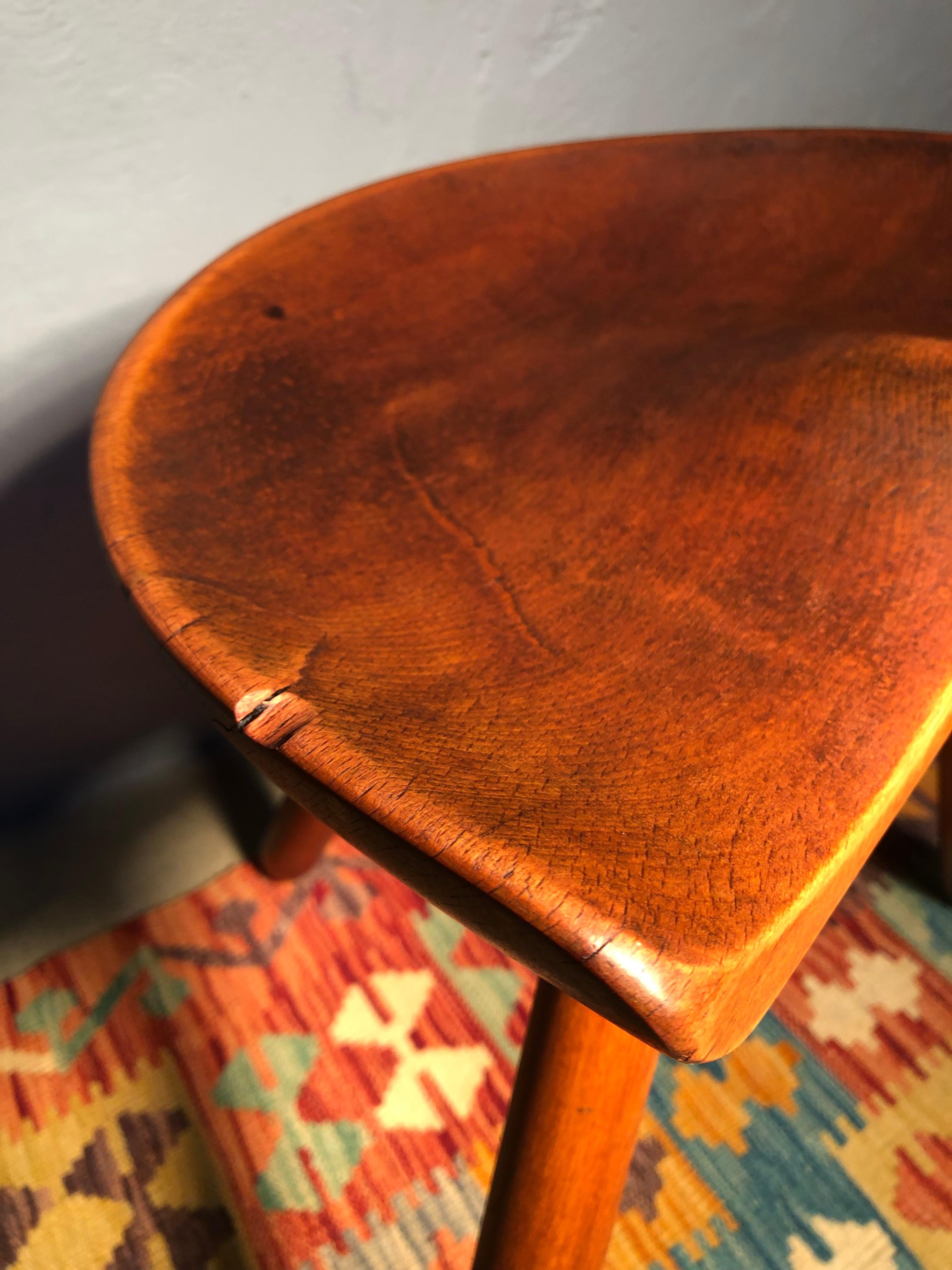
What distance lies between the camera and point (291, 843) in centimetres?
67

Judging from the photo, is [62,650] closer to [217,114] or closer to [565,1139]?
[217,114]

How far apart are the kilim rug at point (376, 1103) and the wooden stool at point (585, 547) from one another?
10.7 inches

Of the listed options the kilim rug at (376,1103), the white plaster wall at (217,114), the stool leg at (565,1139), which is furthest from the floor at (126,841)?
the stool leg at (565,1139)

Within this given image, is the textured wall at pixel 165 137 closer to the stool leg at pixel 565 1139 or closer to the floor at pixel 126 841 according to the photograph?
the floor at pixel 126 841

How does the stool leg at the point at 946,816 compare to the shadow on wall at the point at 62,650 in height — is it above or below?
below

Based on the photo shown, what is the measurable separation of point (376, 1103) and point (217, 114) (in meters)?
0.58

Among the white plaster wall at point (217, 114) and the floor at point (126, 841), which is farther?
the floor at point (126, 841)

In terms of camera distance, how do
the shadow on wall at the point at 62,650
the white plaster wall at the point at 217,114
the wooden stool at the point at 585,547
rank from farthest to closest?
the shadow on wall at the point at 62,650, the white plaster wall at the point at 217,114, the wooden stool at the point at 585,547

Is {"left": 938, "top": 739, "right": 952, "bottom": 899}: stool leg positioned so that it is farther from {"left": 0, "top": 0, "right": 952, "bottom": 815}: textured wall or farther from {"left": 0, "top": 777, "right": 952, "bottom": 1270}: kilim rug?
{"left": 0, "top": 0, "right": 952, "bottom": 815}: textured wall

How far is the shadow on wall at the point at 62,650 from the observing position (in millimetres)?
591

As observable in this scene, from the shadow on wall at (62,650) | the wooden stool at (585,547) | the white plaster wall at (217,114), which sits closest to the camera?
the wooden stool at (585,547)

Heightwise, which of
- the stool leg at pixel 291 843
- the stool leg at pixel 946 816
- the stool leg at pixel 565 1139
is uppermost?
the stool leg at pixel 565 1139

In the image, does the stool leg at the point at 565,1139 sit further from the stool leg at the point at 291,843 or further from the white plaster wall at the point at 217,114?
the white plaster wall at the point at 217,114

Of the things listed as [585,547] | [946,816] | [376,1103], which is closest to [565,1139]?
[585,547]
